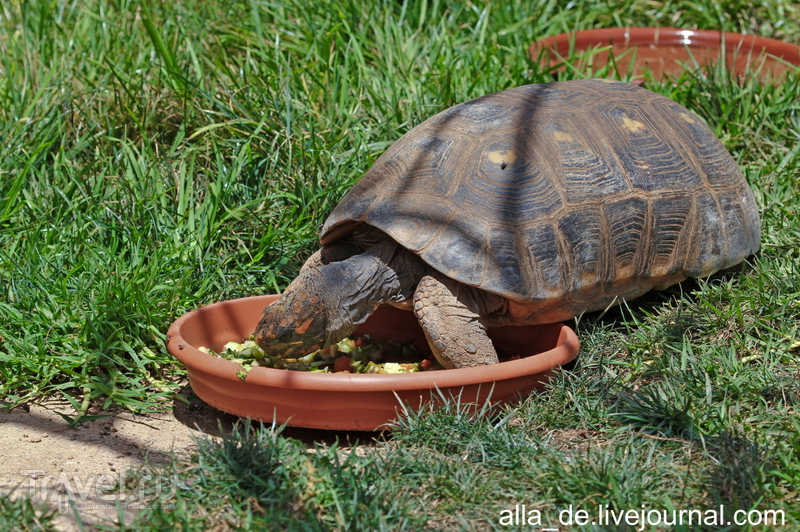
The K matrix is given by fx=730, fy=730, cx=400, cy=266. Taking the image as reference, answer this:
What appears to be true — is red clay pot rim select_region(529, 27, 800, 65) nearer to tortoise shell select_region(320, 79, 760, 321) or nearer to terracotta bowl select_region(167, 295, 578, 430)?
tortoise shell select_region(320, 79, 760, 321)


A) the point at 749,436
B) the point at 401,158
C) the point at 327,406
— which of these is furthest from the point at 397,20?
the point at 749,436

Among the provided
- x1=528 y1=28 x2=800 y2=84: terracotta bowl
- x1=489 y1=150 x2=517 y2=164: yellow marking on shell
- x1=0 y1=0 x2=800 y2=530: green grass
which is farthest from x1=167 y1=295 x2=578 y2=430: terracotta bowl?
x1=528 y1=28 x2=800 y2=84: terracotta bowl

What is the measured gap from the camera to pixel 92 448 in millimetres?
3051

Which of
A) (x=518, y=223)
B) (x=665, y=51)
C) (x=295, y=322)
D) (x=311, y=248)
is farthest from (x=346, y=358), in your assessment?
(x=665, y=51)

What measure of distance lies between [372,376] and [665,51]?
4.82 m

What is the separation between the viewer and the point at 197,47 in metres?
5.37

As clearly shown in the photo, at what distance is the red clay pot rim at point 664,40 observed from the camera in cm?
584

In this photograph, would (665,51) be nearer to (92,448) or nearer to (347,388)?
(347,388)

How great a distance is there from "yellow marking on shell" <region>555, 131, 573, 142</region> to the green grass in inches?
36.1

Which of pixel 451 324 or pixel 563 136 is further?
pixel 563 136

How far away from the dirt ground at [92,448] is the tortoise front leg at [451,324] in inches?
20.6

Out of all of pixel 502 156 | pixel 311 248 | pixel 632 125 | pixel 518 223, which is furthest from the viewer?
pixel 311 248

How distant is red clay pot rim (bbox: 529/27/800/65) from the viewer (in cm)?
584

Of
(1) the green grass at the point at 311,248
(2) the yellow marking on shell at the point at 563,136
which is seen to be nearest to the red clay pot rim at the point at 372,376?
(1) the green grass at the point at 311,248
